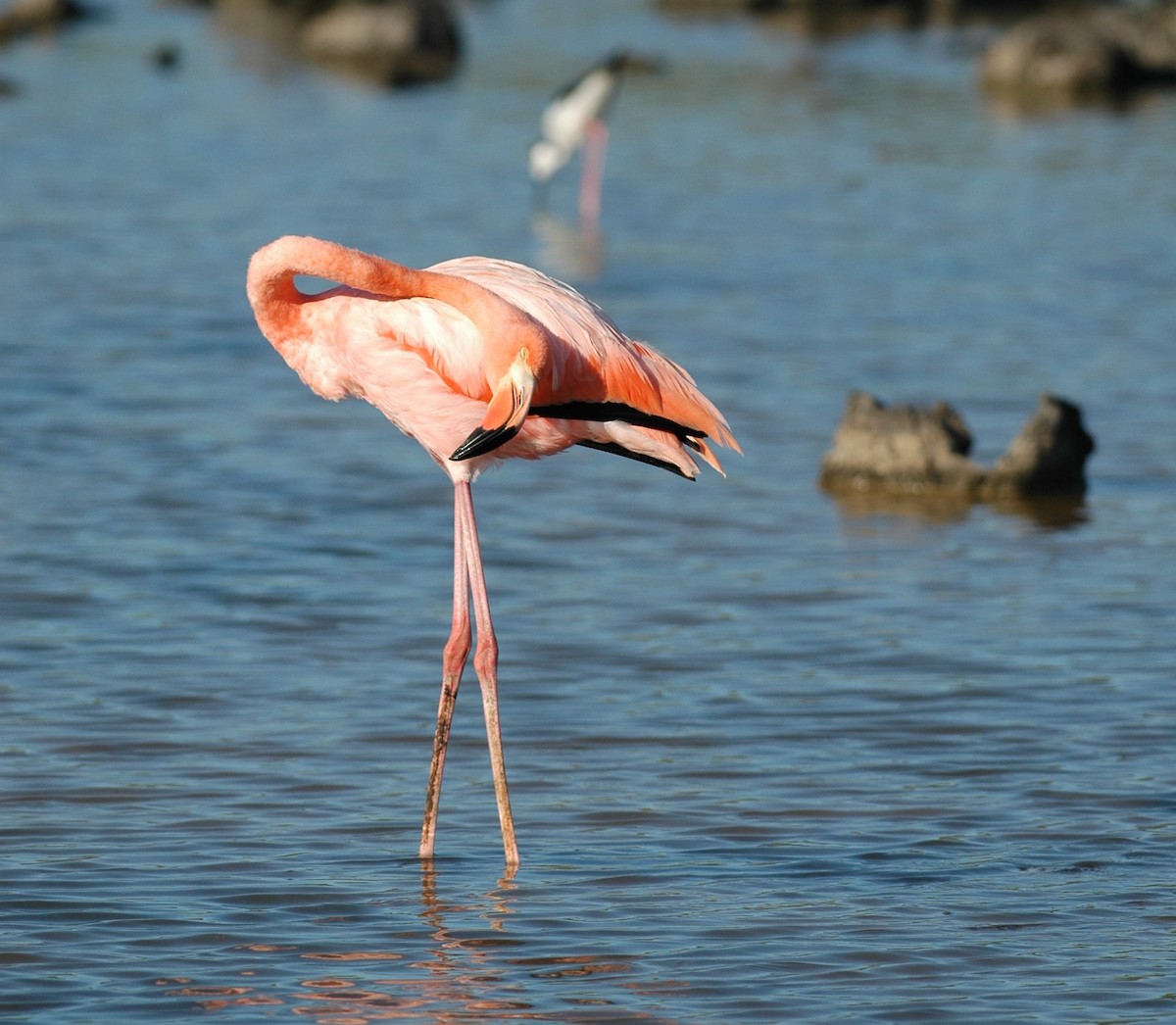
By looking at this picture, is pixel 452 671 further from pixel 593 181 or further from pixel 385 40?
pixel 385 40

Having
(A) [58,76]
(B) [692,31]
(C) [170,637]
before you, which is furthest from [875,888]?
(B) [692,31]

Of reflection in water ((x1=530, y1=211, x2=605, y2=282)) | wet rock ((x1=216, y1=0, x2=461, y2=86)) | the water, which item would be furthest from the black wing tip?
wet rock ((x1=216, y1=0, x2=461, y2=86))

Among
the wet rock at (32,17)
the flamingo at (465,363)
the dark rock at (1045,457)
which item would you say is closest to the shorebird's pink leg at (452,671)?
the flamingo at (465,363)

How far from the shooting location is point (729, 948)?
514cm

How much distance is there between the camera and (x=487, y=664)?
20.0 ft

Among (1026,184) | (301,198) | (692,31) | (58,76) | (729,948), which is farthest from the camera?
(692,31)

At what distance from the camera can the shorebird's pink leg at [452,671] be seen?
5727 mm

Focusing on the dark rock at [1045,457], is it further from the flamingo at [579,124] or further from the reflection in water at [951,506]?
the flamingo at [579,124]

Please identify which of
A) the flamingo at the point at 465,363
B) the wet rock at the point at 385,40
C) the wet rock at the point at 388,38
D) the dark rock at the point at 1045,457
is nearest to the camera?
the flamingo at the point at 465,363

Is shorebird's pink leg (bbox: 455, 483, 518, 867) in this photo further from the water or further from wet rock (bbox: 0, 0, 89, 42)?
wet rock (bbox: 0, 0, 89, 42)

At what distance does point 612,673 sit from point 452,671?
4.33ft

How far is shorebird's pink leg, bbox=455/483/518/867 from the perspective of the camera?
570 centimetres

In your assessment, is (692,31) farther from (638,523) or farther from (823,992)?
(823,992)

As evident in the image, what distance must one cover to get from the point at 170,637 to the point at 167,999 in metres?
2.95
